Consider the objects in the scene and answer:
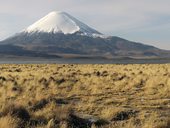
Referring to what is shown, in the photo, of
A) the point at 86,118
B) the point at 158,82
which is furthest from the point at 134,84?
the point at 86,118

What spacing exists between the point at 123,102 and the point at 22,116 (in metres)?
6.49

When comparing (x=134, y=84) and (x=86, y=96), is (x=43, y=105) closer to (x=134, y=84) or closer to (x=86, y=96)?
(x=86, y=96)

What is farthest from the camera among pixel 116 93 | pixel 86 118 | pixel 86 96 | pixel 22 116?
pixel 116 93

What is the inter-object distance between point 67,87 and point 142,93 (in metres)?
4.74

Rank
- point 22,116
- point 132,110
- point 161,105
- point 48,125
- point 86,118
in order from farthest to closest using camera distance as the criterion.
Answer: point 161,105, point 132,110, point 86,118, point 22,116, point 48,125

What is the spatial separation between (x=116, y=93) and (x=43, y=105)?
24.2 ft

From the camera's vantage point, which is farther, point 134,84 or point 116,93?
point 134,84

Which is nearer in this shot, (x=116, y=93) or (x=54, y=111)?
(x=54, y=111)

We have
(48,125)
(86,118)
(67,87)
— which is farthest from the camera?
(67,87)

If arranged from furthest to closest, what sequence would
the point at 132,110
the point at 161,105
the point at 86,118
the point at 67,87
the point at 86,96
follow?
the point at 67,87, the point at 86,96, the point at 161,105, the point at 132,110, the point at 86,118

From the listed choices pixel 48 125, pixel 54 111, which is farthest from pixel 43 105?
pixel 48 125

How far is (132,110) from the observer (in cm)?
1511

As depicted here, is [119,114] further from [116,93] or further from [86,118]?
[116,93]

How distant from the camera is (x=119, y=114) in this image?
1375 centimetres
